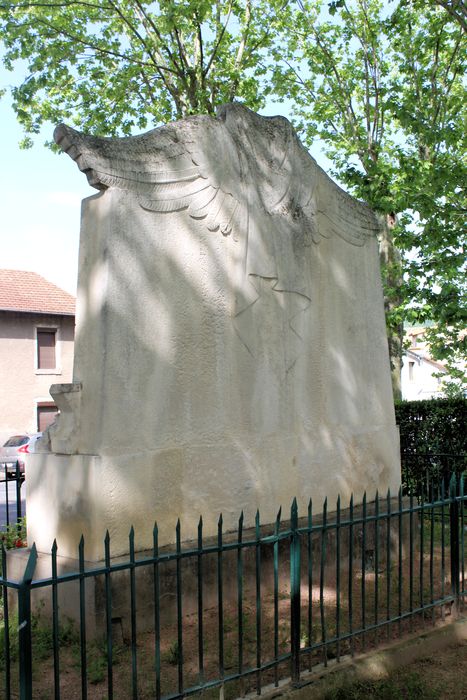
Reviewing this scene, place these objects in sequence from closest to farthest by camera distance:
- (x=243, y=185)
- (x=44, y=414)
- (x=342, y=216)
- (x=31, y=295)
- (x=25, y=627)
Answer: (x=25, y=627)
(x=243, y=185)
(x=342, y=216)
(x=44, y=414)
(x=31, y=295)

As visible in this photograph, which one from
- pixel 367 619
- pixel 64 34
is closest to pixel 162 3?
pixel 64 34

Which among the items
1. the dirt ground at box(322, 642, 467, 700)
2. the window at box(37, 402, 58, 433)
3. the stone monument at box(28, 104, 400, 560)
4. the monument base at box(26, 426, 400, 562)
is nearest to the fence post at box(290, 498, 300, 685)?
the dirt ground at box(322, 642, 467, 700)

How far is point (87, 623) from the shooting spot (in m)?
→ 4.70

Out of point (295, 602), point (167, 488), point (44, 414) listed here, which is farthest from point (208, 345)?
point (44, 414)

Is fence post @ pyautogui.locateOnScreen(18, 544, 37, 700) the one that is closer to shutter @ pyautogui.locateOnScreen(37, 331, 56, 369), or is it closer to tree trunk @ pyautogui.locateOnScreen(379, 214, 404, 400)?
tree trunk @ pyautogui.locateOnScreen(379, 214, 404, 400)

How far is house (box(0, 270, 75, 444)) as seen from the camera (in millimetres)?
28500

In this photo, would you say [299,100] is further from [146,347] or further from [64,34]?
[146,347]

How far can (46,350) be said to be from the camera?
98.3 ft

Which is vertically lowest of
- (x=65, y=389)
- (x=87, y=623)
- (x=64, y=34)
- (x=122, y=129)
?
(x=87, y=623)

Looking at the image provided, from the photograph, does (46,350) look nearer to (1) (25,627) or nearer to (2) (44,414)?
(2) (44,414)

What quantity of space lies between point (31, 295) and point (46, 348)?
2344 millimetres

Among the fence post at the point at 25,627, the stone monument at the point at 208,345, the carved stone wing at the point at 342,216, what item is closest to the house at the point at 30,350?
the carved stone wing at the point at 342,216

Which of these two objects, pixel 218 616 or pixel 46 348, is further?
pixel 46 348

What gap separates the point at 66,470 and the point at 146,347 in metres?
1.06
